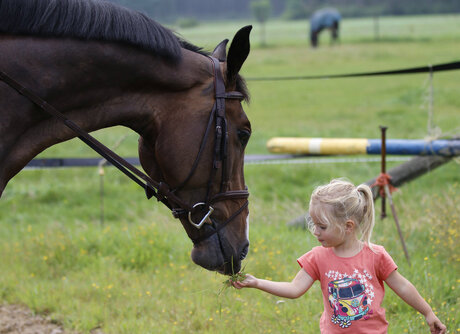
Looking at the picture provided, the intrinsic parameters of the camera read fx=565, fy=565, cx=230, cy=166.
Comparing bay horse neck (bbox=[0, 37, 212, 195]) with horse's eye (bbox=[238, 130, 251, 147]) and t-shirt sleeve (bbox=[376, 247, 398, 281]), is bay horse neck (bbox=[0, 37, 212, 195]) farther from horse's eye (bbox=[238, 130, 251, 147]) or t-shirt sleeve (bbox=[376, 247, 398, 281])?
t-shirt sleeve (bbox=[376, 247, 398, 281])

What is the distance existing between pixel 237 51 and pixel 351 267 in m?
1.12

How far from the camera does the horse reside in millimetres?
2471

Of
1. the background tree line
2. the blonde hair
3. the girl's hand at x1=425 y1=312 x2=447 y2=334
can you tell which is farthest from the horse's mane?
the background tree line

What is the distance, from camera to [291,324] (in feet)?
12.1

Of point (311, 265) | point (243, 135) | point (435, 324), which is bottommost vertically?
point (435, 324)

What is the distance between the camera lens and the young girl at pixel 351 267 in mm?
2430

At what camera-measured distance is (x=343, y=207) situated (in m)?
2.43

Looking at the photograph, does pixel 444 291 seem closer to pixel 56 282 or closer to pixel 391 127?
pixel 56 282

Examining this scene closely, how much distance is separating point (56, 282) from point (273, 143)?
91.1 inches

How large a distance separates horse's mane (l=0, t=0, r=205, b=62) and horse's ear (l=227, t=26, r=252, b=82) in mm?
254

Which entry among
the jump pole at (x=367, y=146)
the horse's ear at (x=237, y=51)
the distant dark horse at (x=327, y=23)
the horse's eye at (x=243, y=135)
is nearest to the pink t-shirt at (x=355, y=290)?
the horse's eye at (x=243, y=135)

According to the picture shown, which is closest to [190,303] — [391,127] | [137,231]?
A: [137,231]

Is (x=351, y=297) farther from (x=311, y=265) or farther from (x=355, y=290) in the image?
(x=311, y=265)

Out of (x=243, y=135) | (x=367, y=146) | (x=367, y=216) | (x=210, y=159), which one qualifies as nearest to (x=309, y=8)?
Result: (x=367, y=146)
